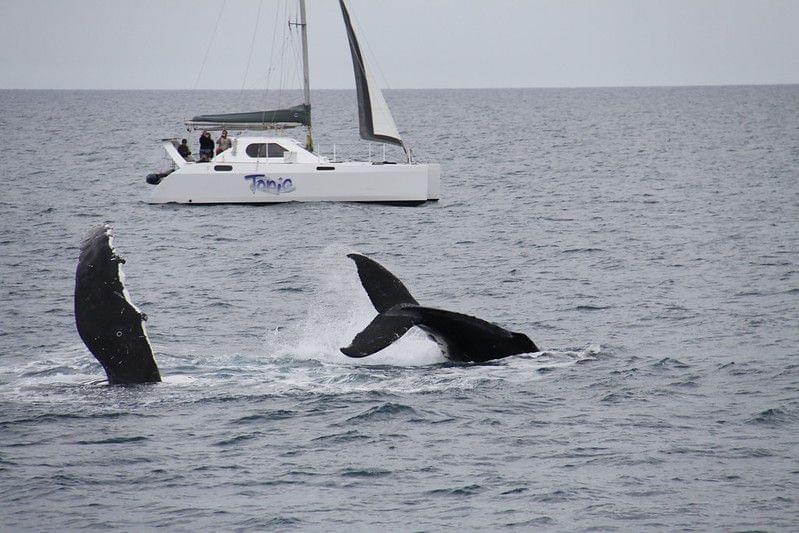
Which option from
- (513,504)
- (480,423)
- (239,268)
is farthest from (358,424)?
(239,268)

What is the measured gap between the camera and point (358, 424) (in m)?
16.7

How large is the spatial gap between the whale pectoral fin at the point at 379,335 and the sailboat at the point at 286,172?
23.0 meters

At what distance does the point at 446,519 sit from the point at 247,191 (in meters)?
28.2

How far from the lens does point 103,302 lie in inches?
632

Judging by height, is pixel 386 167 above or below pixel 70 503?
above

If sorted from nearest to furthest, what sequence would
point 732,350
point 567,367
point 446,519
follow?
point 446,519
point 567,367
point 732,350

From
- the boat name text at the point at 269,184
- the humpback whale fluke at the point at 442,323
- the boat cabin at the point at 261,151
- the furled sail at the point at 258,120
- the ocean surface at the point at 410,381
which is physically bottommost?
the ocean surface at the point at 410,381

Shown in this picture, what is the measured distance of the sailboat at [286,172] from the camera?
4025cm

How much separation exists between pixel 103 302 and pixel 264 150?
2449 centimetres

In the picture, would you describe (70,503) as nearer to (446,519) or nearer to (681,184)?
(446,519)

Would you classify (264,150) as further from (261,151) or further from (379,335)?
(379,335)

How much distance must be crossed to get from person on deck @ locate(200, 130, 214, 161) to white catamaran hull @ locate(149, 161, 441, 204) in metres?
0.76

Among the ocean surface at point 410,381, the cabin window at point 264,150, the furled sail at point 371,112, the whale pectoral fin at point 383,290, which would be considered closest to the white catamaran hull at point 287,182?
the cabin window at point 264,150

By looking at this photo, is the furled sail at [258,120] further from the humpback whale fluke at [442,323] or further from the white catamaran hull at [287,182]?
the humpback whale fluke at [442,323]
